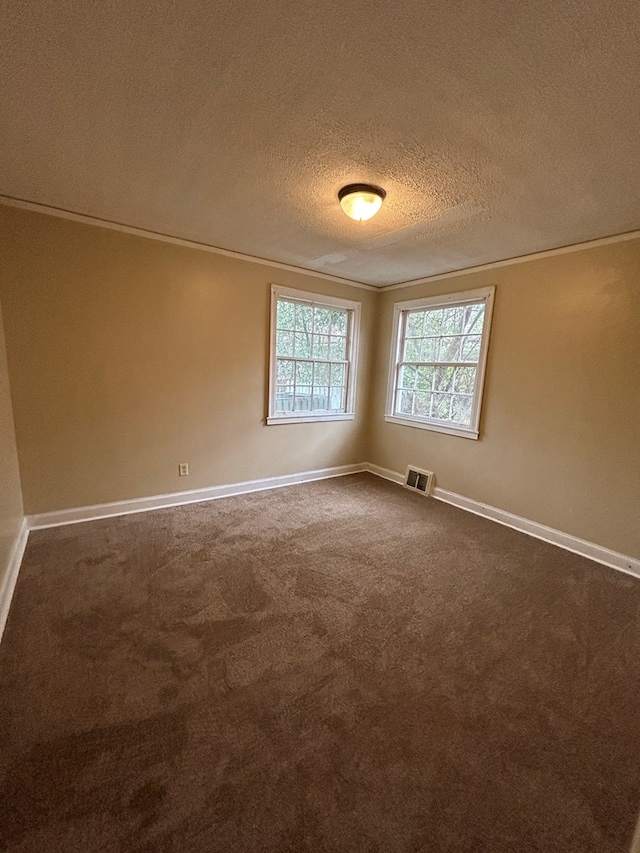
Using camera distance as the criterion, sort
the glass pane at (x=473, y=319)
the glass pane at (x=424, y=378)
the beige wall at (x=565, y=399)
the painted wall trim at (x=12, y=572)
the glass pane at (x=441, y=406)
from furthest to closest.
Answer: the glass pane at (x=424, y=378), the glass pane at (x=441, y=406), the glass pane at (x=473, y=319), the beige wall at (x=565, y=399), the painted wall trim at (x=12, y=572)

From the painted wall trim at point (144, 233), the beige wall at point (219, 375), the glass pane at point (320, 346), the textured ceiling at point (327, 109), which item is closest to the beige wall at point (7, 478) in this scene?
the beige wall at point (219, 375)

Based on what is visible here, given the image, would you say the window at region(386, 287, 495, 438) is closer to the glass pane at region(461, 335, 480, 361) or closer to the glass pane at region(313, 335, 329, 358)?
the glass pane at region(461, 335, 480, 361)

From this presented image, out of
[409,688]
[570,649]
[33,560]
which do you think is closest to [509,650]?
[570,649]

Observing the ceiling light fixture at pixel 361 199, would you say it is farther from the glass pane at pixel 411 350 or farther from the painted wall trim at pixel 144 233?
the glass pane at pixel 411 350

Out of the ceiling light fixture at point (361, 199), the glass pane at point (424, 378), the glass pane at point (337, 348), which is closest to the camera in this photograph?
the ceiling light fixture at point (361, 199)

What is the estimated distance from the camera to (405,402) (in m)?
4.54

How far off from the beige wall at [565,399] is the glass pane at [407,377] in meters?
0.93

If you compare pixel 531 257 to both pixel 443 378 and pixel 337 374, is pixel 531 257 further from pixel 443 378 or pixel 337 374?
pixel 337 374

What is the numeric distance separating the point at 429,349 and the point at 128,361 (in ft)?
10.4

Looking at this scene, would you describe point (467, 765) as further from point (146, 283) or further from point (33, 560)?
point (146, 283)

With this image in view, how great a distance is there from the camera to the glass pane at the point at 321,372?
4.38 m

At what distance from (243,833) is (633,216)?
12.3ft

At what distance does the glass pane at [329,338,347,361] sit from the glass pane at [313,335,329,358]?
0.07 metres

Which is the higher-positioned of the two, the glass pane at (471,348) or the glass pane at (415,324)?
the glass pane at (415,324)
